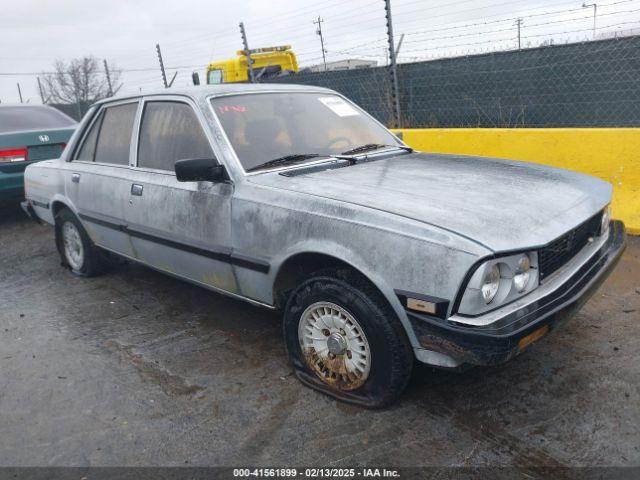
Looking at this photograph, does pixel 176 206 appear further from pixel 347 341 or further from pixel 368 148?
pixel 347 341

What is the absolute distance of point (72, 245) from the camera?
5.07 metres

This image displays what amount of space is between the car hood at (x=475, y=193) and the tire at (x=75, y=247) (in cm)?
245

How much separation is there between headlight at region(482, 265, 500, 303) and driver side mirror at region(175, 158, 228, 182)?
1630 millimetres

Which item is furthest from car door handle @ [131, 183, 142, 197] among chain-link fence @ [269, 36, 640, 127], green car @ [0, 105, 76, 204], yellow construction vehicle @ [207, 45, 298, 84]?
yellow construction vehicle @ [207, 45, 298, 84]

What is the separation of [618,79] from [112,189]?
6.83m

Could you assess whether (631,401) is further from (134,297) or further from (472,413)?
(134,297)

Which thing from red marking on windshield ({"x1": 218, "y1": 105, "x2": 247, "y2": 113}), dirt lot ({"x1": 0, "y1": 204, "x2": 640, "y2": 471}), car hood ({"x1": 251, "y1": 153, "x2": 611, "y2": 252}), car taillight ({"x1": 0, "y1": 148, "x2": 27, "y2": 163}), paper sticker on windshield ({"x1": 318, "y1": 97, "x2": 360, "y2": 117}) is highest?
A: red marking on windshield ({"x1": 218, "y1": 105, "x2": 247, "y2": 113})

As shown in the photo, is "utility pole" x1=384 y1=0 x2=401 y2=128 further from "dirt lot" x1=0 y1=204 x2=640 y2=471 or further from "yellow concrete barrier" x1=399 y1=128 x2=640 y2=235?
"dirt lot" x1=0 y1=204 x2=640 y2=471

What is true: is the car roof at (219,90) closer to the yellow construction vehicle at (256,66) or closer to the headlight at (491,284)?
the headlight at (491,284)

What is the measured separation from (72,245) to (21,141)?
8.60 ft

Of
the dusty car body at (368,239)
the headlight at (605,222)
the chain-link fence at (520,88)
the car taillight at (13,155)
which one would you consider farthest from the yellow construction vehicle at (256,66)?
the headlight at (605,222)

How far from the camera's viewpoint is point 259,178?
3.08m

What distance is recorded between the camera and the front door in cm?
325

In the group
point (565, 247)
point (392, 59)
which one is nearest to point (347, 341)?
point (565, 247)
